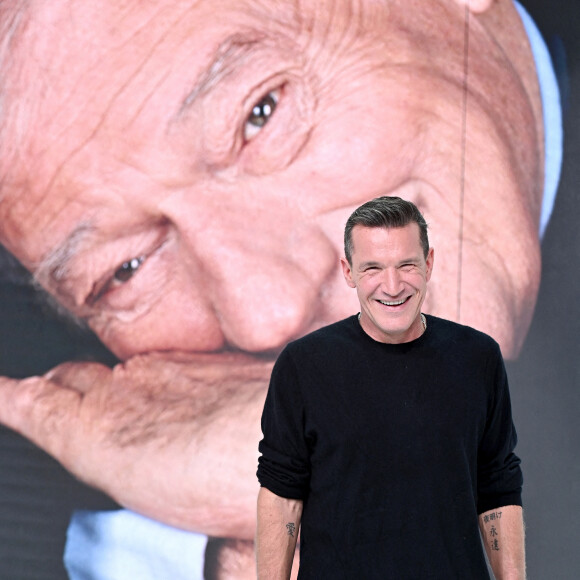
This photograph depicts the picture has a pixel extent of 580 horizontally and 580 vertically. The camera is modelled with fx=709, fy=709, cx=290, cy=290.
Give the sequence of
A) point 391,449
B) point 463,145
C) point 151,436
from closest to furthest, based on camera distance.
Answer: point 391,449 < point 151,436 < point 463,145

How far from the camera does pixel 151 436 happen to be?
2461 millimetres

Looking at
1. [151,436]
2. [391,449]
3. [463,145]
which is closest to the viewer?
[391,449]

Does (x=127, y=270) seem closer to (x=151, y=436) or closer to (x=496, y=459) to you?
(x=151, y=436)

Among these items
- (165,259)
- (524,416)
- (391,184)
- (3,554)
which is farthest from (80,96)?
(524,416)

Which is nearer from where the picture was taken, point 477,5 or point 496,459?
point 496,459

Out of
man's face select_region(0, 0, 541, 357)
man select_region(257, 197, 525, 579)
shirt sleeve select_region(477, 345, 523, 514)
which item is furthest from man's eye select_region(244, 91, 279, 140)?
shirt sleeve select_region(477, 345, 523, 514)

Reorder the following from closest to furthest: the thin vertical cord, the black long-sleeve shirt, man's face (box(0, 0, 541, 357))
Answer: the black long-sleeve shirt → man's face (box(0, 0, 541, 357)) → the thin vertical cord

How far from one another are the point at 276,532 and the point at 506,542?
402 mm

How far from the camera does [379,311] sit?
3.95ft

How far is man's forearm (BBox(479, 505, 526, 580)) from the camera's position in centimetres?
124

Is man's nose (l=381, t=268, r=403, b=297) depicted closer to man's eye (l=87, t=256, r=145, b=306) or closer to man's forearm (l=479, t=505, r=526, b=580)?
man's forearm (l=479, t=505, r=526, b=580)

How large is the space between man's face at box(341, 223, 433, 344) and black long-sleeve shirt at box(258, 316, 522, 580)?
0.07m

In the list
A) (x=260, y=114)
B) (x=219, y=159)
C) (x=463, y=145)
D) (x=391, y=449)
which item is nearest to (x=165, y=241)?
(x=219, y=159)

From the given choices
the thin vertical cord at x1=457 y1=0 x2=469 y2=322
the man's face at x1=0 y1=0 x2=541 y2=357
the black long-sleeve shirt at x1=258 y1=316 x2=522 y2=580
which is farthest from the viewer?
the thin vertical cord at x1=457 y1=0 x2=469 y2=322
